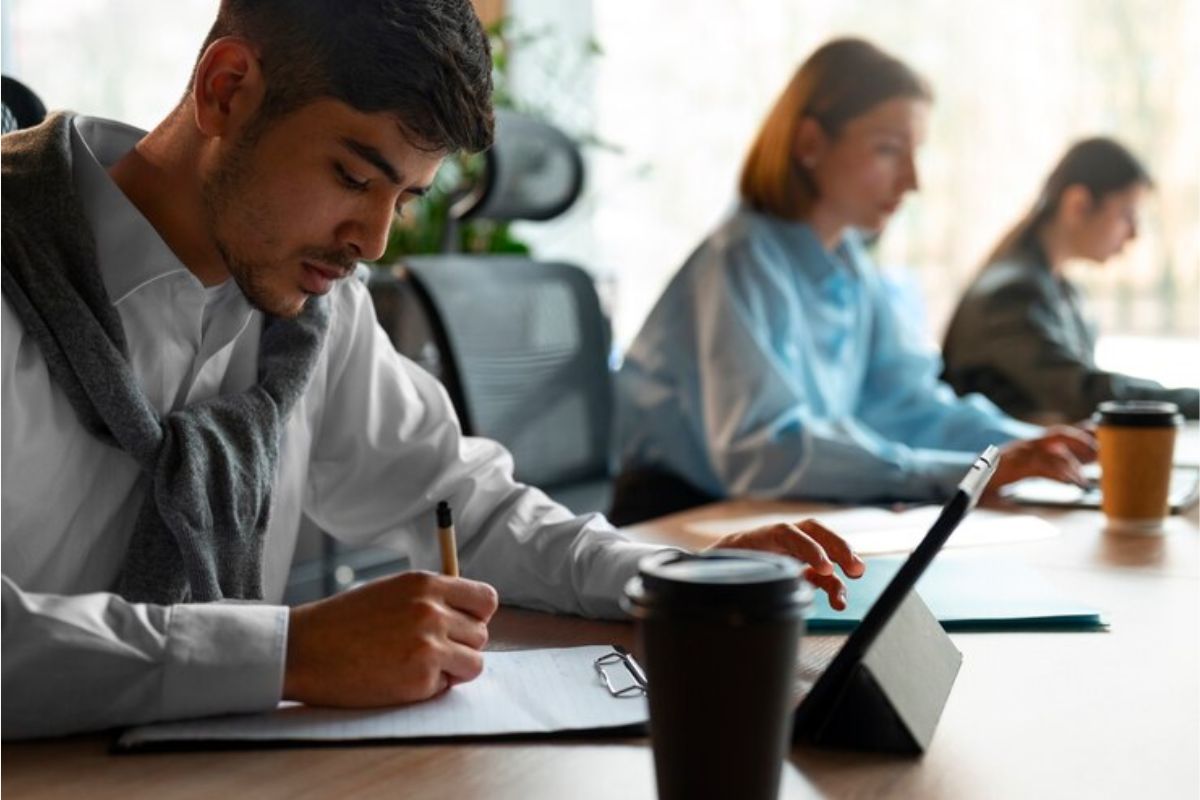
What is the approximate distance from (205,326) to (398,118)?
0.26 m

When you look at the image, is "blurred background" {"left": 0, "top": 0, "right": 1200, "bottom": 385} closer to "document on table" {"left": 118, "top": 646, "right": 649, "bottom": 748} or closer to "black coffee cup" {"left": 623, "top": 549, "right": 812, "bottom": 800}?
"document on table" {"left": 118, "top": 646, "right": 649, "bottom": 748}

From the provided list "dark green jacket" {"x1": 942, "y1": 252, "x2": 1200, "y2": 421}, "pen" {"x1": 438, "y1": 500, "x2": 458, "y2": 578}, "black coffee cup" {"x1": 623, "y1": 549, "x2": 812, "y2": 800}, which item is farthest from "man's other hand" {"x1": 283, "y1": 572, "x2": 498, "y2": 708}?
"dark green jacket" {"x1": 942, "y1": 252, "x2": 1200, "y2": 421}

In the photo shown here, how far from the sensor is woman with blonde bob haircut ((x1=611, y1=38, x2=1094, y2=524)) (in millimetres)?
2074

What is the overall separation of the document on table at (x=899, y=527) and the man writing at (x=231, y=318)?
33 centimetres

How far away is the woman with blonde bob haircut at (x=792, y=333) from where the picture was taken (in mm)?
2074

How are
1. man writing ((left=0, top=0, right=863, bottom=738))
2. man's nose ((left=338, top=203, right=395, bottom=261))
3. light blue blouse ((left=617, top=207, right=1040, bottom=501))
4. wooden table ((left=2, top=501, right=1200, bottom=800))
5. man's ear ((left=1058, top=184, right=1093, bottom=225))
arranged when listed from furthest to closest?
man's ear ((left=1058, top=184, right=1093, bottom=225))
light blue blouse ((left=617, top=207, right=1040, bottom=501))
man's nose ((left=338, top=203, right=395, bottom=261))
man writing ((left=0, top=0, right=863, bottom=738))
wooden table ((left=2, top=501, right=1200, bottom=800))

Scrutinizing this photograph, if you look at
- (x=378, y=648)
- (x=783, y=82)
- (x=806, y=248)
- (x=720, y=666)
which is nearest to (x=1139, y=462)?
(x=806, y=248)

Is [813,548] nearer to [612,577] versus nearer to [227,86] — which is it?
[612,577]

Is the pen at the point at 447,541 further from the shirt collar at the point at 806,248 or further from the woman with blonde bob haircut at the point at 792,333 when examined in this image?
the shirt collar at the point at 806,248

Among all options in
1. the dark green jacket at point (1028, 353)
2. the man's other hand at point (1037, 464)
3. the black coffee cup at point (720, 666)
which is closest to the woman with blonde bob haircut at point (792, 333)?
the man's other hand at point (1037, 464)

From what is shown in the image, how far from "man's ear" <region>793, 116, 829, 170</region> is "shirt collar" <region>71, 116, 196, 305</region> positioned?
139cm

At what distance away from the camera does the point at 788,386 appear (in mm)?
2082

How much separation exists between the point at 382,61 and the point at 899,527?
80 cm

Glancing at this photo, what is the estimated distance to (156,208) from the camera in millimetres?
1236
